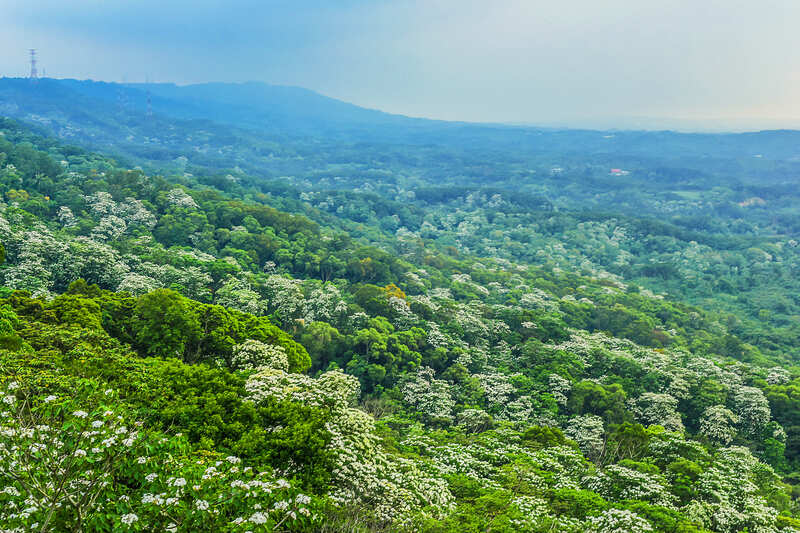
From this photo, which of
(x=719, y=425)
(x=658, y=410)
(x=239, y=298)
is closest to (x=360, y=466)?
(x=239, y=298)

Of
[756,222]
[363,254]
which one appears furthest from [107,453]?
[756,222]

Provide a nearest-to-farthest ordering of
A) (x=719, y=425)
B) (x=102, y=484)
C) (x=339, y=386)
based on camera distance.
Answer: (x=102, y=484) → (x=339, y=386) → (x=719, y=425)

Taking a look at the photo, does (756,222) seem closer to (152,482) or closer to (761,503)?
(761,503)

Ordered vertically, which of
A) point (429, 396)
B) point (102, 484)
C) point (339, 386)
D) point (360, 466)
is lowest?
point (429, 396)

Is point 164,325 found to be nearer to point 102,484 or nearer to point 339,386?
point 339,386

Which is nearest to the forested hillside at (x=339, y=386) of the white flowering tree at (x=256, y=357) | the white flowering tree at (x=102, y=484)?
the white flowering tree at (x=102, y=484)

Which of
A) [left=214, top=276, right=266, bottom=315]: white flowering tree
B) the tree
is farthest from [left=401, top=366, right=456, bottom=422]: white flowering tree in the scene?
the tree

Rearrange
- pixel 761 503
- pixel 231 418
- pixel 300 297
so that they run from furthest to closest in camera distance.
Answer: pixel 300 297
pixel 761 503
pixel 231 418

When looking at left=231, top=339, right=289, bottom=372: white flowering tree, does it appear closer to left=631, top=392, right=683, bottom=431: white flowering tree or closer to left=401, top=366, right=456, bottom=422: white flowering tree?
left=401, top=366, right=456, bottom=422: white flowering tree
